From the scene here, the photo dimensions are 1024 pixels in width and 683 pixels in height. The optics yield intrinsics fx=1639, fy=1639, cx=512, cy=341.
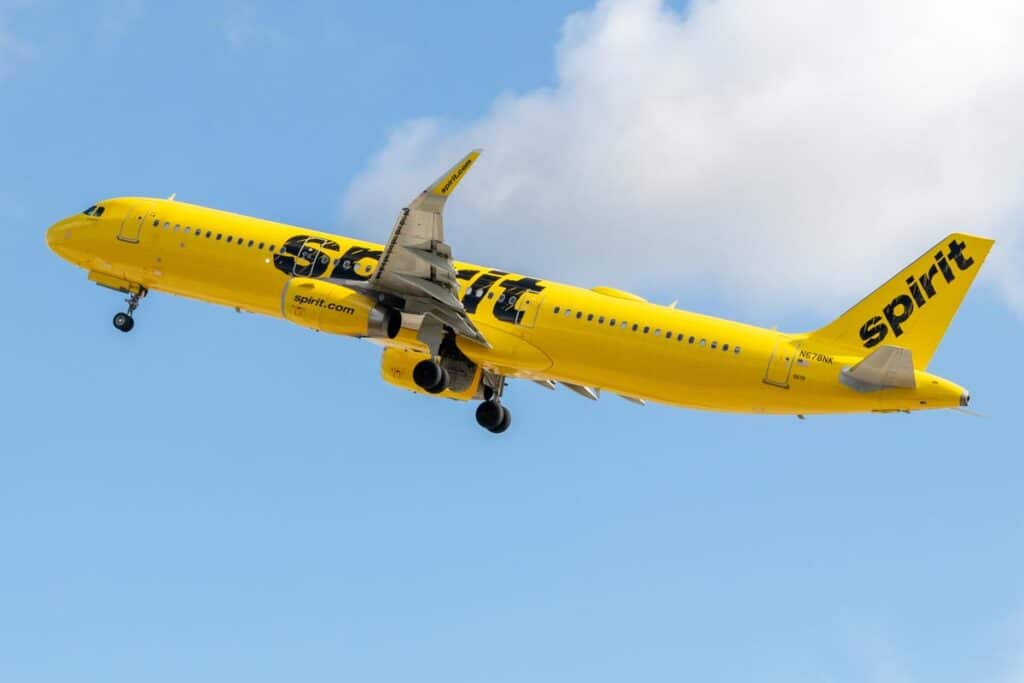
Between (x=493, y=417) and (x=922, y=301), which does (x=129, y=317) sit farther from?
(x=922, y=301)

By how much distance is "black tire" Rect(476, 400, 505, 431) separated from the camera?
181 feet

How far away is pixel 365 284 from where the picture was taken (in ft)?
166

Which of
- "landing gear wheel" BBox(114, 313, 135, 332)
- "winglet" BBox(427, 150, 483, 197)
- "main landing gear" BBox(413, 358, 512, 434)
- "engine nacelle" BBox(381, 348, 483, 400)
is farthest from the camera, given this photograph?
"landing gear wheel" BBox(114, 313, 135, 332)

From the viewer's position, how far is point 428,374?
51438 millimetres

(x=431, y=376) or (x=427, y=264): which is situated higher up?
(x=427, y=264)

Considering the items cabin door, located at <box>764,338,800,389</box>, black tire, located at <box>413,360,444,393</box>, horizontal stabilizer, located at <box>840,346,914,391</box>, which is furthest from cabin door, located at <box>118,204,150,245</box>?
horizontal stabilizer, located at <box>840,346,914,391</box>

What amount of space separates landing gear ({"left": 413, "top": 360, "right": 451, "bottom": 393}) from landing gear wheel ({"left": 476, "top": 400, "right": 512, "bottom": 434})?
3817 millimetres

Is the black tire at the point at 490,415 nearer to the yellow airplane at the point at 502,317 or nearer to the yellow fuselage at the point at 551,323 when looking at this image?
the yellow airplane at the point at 502,317

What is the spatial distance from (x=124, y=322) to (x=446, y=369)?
494 inches

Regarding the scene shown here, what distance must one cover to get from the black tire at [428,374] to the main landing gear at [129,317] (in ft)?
38.6

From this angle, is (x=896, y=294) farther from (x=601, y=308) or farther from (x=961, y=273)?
(x=601, y=308)

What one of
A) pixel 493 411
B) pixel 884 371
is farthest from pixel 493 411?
pixel 884 371

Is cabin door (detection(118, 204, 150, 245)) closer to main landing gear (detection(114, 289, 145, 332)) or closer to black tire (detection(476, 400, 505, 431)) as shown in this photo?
main landing gear (detection(114, 289, 145, 332))

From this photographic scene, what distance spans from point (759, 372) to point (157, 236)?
70.1ft
